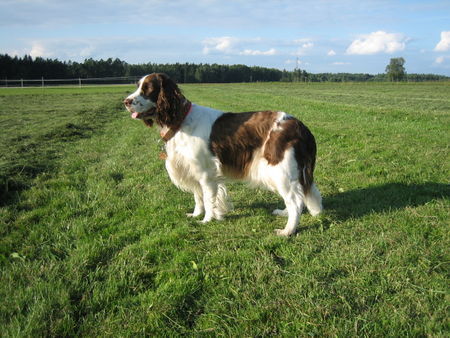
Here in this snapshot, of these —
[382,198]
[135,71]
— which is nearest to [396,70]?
[135,71]

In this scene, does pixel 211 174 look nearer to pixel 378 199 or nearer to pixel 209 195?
pixel 209 195

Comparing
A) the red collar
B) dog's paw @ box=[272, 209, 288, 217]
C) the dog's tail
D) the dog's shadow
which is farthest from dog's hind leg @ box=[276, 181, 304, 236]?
the red collar

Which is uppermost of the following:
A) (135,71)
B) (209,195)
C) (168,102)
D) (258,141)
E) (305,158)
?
(135,71)

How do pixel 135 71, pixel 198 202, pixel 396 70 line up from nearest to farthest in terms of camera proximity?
pixel 198 202, pixel 135 71, pixel 396 70

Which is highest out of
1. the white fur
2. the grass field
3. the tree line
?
the tree line

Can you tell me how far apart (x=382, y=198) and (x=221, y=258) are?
2.85 m

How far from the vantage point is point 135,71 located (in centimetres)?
9512

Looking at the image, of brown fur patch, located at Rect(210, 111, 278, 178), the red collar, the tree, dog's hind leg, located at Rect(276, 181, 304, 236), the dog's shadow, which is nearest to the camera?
dog's hind leg, located at Rect(276, 181, 304, 236)

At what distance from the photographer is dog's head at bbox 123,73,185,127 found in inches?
181

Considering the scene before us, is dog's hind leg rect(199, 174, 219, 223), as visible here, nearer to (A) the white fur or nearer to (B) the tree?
(A) the white fur

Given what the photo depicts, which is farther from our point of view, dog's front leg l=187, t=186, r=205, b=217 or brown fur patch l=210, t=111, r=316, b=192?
dog's front leg l=187, t=186, r=205, b=217

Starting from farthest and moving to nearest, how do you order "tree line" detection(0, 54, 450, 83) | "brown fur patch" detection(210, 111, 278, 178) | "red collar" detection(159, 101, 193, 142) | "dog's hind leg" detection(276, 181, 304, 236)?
1. "tree line" detection(0, 54, 450, 83)
2. "red collar" detection(159, 101, 193, 142)
3. "brown fur patch" detection(210, 111, 278, 178)
4. "dog's hind leg" detection(276, 181, 304, 236)

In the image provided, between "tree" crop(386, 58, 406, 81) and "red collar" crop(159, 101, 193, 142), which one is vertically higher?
"tree" crop(386, 58, 406, 81)

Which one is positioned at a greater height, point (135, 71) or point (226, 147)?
point (135, 71)
